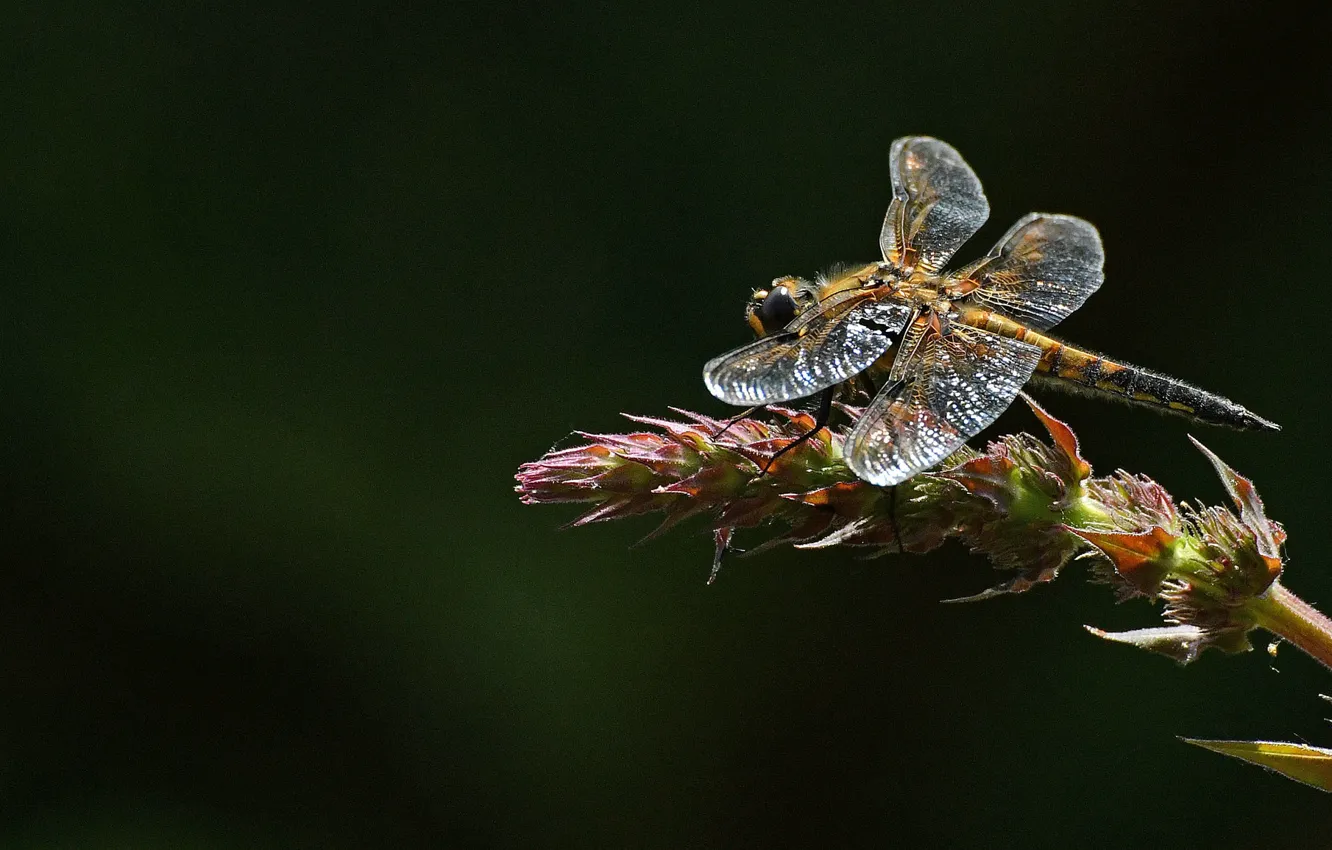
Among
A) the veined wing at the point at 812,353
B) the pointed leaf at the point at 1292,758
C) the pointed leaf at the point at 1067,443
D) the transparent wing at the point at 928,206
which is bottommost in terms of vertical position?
the pointed leaf at the point at 1292,758

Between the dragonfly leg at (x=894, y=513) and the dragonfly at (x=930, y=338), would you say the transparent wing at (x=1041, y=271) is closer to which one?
the dragonfly at (x=930, y=338)

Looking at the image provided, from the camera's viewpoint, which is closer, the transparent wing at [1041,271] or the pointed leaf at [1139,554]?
the pointed leaf at [1139,554]

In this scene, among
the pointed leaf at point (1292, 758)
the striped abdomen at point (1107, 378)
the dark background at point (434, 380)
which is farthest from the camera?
the dark background at point (434, 380)

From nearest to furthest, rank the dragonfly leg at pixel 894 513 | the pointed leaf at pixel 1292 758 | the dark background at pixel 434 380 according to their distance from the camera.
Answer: the pointed leaf at pixel 1292 758, the dragonfly leg at pixel 894 513, the dark background at pixel 434 380

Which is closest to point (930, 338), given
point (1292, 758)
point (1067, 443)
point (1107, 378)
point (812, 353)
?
point (812, 353)

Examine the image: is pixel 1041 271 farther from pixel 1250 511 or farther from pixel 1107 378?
pixel 1250 511

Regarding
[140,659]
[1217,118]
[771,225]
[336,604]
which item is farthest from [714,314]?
[140,659]

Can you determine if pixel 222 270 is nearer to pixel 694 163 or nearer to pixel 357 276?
pixel 357 276

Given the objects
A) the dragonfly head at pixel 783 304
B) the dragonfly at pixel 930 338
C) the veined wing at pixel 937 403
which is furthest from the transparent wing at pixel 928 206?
the veined wing at pixel 937 403

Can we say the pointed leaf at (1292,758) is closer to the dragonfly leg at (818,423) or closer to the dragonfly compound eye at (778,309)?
the dragonfly leg at (818,423)

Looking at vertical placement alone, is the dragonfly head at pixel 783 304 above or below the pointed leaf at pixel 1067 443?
above
